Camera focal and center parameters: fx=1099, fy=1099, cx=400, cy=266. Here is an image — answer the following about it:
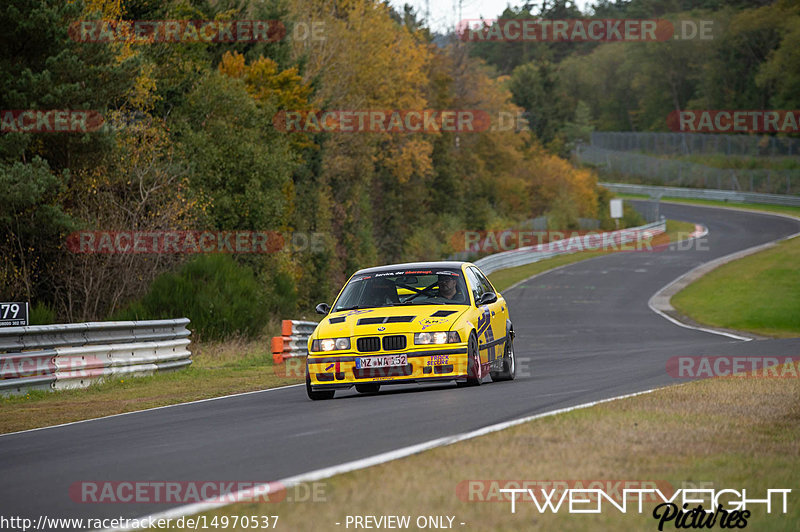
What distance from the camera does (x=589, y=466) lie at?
6922mm

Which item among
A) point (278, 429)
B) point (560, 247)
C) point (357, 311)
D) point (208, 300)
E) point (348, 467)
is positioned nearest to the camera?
point (348, 467)

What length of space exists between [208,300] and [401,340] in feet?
55.5

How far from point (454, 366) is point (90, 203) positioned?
19.7 metres

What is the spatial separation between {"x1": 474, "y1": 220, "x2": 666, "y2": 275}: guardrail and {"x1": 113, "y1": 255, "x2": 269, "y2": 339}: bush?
19738 mm

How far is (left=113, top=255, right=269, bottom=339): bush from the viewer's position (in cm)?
2805

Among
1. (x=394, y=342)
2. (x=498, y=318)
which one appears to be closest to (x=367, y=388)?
(x=394, y=342)

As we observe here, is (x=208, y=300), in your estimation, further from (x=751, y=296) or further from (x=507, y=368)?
(x=751, y=296)

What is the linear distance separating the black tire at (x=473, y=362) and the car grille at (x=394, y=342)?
0.79 meters

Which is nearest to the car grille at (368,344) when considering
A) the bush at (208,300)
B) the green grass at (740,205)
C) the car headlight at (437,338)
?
the car headlight at (437,338)

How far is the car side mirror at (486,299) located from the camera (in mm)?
14106

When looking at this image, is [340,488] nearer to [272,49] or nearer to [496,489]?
[496,489]

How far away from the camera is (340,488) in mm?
6320

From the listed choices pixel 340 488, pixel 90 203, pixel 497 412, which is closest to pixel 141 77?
pixel 90 203

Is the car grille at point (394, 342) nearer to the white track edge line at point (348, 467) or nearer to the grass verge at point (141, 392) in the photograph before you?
the grass verge at point (141, 392)
